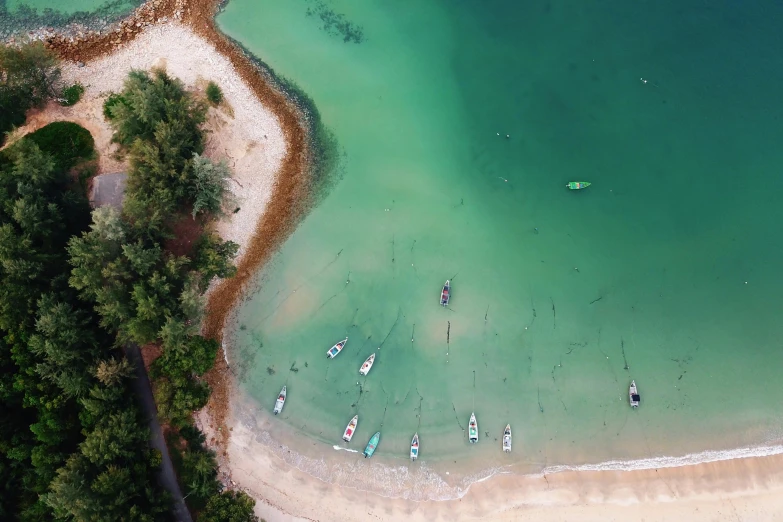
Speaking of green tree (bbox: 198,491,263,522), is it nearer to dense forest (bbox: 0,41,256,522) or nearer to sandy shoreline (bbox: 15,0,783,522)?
dense forest (bbox: 0,41,256,522)

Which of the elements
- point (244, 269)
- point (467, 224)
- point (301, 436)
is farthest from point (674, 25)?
point (301, 436)

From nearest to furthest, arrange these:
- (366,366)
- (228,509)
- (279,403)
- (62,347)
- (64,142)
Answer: (62,347) < (228,509) < (279,403) < (64,142) < (366,366)

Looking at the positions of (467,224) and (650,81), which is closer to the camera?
(467,224)

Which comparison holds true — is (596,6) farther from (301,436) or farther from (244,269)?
(301,436)

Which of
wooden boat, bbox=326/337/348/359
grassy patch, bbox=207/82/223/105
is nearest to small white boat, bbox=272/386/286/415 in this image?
wooden boat, bbox=326/337/348/359

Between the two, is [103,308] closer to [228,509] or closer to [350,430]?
[228,509]

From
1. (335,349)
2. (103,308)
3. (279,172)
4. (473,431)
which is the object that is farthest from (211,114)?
(473,431)
